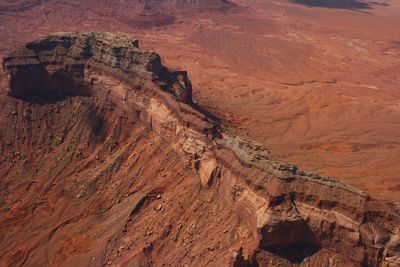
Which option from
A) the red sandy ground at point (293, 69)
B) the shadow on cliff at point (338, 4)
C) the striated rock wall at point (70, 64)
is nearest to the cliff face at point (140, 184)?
the striated rock wall at point (70, 64)

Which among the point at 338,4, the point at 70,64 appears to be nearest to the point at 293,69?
the point at 70,64

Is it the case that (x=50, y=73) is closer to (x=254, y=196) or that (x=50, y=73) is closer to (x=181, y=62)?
(x=254, y=196)

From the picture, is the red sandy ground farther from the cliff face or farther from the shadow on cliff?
the cliff face

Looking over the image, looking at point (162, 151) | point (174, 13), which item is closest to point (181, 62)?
point (174, 13)

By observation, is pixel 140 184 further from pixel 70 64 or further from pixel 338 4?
pixel 338 4

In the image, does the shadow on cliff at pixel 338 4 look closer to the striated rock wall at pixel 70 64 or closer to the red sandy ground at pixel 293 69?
the red sandy ground at pixel 293 69

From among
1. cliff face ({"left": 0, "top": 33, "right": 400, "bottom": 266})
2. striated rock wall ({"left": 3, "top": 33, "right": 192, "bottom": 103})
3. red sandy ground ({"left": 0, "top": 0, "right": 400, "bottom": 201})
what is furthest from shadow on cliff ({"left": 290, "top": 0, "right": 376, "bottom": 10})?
striated rock wall ({"left": 3, "top": 33, "right": 192, "bottom": 103})
